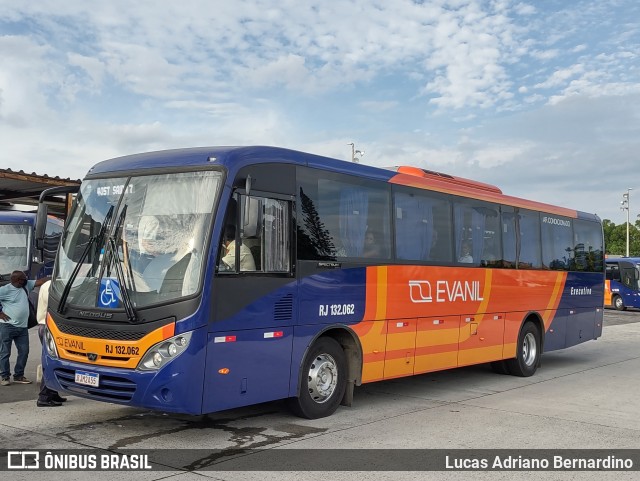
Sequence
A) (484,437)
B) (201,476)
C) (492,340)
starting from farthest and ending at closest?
(492,340) → (484,437) → (201,476)

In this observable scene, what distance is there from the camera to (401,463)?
6.49 meters

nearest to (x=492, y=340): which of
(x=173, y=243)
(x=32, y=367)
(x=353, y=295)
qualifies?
(x=353, y=295)

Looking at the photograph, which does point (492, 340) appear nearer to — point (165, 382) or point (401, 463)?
point (401, 463)

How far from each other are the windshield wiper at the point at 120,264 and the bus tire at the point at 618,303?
Answer: 34.3 metres

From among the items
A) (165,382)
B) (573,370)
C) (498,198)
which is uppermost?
(498,198)

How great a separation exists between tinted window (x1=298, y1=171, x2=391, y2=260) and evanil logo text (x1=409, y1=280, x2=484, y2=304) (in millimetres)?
895

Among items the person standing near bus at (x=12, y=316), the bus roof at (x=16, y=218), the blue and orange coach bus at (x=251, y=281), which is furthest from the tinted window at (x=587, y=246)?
the bus roof at (x=16, y=218)

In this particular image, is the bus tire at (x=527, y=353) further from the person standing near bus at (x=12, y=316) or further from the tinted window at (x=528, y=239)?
the person standing near bus at (x=12, y=316)

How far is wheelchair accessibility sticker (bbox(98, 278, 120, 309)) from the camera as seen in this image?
23.2 ft

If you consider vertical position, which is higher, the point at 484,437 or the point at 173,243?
the point at 173,243

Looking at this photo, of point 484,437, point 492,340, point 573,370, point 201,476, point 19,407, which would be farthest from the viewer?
point 573,370

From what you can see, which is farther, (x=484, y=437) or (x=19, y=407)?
(x=19, y=407)

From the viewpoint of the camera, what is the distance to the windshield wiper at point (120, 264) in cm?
693

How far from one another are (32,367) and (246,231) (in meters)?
6.87
